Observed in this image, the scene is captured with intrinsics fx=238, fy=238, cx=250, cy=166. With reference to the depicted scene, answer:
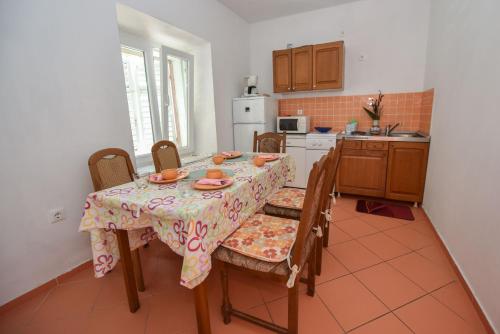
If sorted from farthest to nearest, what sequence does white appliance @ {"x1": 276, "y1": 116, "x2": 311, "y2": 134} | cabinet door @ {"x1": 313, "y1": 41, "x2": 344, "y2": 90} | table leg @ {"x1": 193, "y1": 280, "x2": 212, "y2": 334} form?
white appliance @ {"x1": 276, "y1": 116, "x2": 311, "y2": 134} → cabinet door @ {"x1": 313, "y1": 41, "x2": 344, "y2": 90} → table leg @ {"x1": 193, "y1": 280, "x2": 212, "y2": 334}

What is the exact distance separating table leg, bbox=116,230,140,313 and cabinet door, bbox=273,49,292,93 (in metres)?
2.97

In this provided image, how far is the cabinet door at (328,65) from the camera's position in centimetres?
312

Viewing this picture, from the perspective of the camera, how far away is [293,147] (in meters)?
3.43

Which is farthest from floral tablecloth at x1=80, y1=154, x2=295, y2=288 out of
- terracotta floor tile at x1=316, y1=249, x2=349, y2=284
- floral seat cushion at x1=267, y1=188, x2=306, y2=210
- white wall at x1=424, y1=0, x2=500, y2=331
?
white wall at x1=424, y1=0, x2=500, y2=331

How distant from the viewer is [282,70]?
3.51m

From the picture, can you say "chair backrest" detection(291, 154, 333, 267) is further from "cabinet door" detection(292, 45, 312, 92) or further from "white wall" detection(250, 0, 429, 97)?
"white wall" detection(250, 0, 429, 97)

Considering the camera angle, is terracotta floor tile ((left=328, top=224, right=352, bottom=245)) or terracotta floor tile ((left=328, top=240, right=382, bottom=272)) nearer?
terracotta floor tile ((left=328, top=240, right=382, bottom=272))

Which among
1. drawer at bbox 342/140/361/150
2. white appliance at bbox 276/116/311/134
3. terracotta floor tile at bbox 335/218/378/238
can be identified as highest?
white appliance at bbox 276/116/311/134

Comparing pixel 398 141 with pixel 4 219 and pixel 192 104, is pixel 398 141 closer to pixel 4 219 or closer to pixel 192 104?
pixel 192 104

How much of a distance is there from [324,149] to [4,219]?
3.12m

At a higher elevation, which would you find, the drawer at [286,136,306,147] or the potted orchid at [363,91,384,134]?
the potted orchid at [363,91,384,134]

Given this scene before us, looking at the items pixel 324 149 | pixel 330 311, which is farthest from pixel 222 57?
pixel 330 311

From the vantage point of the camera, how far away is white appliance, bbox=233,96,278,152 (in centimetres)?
337

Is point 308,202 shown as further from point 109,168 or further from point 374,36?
point 374,36
